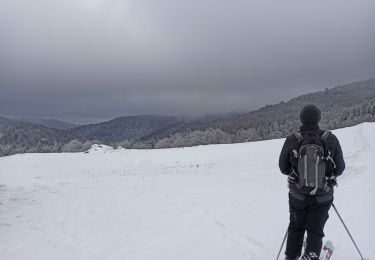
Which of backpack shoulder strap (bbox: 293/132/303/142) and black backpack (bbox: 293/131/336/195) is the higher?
backpack shoulder strap (bbox: 293/132/303/142)

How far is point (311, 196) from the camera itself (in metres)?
6.03

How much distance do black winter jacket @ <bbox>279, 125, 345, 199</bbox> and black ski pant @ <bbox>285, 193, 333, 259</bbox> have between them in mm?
246

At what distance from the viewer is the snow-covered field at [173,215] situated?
8430mm

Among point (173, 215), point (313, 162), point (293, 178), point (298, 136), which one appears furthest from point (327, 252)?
point (173, 215)

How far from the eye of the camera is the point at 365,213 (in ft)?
33.8

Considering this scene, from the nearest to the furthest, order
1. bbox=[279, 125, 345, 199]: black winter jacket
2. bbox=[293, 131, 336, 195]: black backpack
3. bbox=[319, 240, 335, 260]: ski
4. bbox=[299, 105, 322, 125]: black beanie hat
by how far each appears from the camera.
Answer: bbox=[293, 131, 336, 195]: black backpack, bbox=[279, 125, 345, 199]: black winter jacket, bbox=[299, 105, 322, 125]: black beanie hat, bbox=[319, 240, 335, 260]: ski

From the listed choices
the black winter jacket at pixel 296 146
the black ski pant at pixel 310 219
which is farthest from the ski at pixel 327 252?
the black winter jacket at pixel 296 146

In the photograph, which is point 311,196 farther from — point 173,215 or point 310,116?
point 173,215

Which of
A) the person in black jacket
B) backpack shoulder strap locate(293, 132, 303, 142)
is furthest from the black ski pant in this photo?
backpack shoulder strap locate(293, 132, 303, 142)

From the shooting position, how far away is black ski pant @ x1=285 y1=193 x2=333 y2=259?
240 inches

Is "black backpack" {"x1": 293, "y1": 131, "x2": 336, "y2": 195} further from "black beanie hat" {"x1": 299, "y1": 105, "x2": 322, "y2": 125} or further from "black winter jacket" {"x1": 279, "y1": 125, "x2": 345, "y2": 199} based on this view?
"black beanie hat" {"x1": 299, "y1": 105, "x2": 322, "y2": 125}

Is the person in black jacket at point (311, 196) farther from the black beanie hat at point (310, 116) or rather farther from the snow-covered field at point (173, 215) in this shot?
the snow-covered field at point (173, 215)

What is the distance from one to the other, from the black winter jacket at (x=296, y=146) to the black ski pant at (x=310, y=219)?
9.7 inches

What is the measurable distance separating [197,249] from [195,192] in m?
7.39
